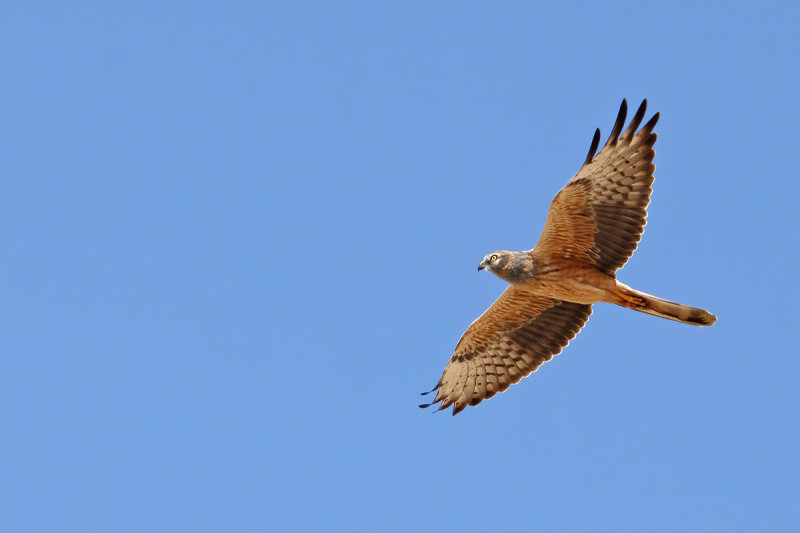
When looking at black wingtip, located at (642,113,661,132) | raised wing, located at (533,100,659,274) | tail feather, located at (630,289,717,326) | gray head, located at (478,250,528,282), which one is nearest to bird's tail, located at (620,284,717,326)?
tail feather, located at (630,289,717,326)

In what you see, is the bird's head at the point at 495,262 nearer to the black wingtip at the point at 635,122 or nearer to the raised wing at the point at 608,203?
the raised wing at the point at 608,203

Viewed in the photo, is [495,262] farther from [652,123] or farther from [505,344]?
[652,123]

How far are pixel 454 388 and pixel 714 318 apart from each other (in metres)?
4.15

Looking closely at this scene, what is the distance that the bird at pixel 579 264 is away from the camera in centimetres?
→ 1277

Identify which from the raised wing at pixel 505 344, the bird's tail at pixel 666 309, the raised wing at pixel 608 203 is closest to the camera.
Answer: the bird's tail at pixel 666 309

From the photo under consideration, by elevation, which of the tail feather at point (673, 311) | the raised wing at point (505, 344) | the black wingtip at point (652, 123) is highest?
the black wingtip at point (652, 123)

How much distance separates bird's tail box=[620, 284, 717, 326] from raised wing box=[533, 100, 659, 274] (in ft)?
1.53

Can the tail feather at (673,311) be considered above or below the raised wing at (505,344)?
below

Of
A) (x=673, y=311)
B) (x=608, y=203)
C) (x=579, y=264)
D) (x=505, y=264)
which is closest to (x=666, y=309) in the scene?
(x=673, y=311)

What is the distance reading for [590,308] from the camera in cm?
1452

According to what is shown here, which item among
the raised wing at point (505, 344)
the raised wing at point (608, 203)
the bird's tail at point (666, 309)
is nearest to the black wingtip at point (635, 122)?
the raised wing at point (608, 203)

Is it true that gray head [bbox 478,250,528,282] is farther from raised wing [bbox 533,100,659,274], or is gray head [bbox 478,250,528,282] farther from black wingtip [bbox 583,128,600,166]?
black wingtip [bbox 583,128,600,166]

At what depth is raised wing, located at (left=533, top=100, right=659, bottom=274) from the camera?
1273cm

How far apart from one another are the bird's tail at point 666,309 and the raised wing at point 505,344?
4.77ft
